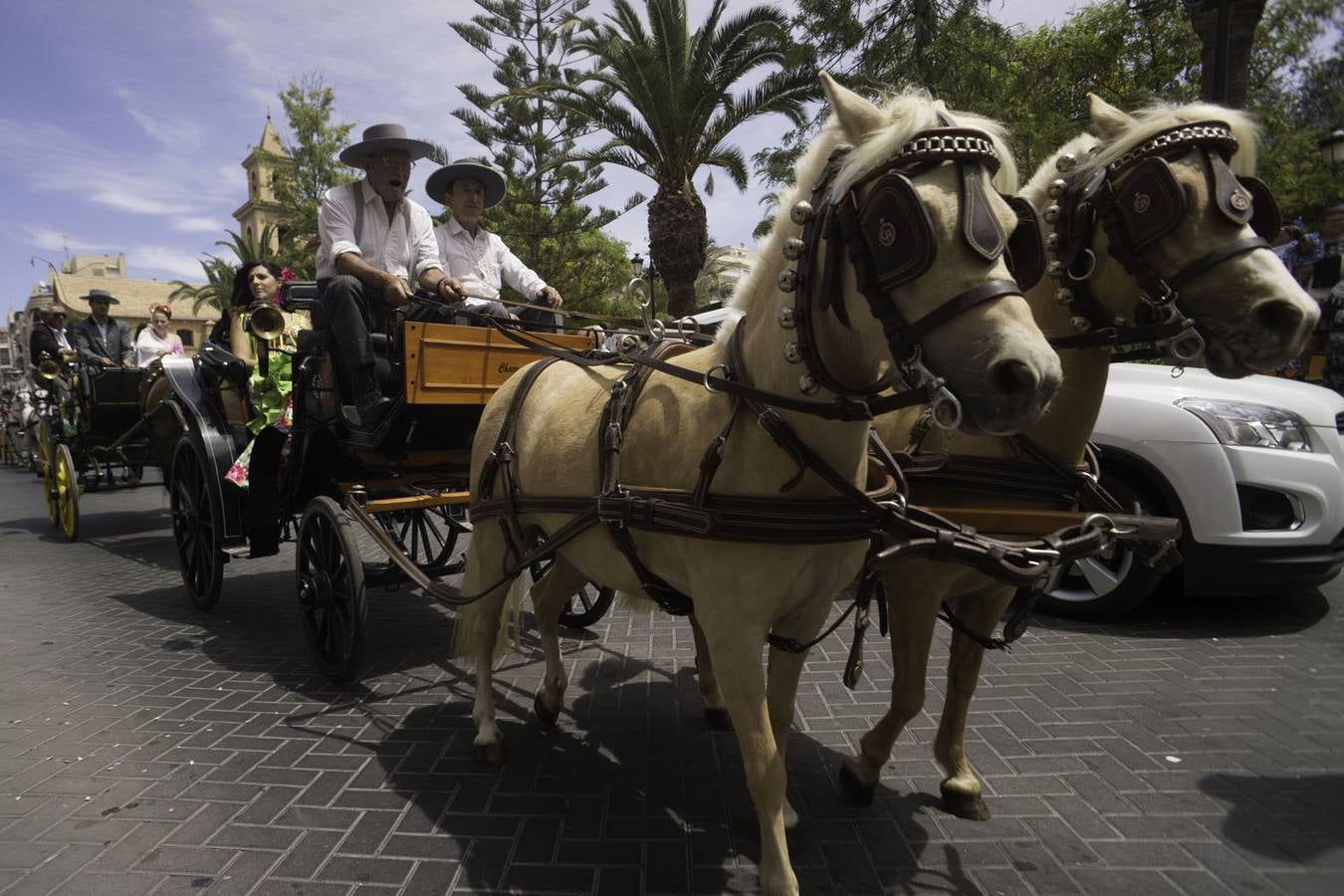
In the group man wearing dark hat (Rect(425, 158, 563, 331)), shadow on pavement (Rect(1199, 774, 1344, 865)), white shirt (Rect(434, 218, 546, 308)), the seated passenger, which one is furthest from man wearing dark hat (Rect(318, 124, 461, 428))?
the seated passenger

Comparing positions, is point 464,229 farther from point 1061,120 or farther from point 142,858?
point 1061,120

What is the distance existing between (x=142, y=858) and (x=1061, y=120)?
619 inches

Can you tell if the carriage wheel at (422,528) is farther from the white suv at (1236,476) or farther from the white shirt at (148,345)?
the white shirt at (148,345)

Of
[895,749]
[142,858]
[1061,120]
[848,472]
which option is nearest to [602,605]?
[895,749]

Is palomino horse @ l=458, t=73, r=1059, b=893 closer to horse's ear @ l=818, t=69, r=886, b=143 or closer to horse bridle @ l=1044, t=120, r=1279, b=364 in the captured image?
horse's ear @ l=818, t=69, r=886, b=143

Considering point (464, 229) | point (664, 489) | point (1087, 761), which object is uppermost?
point (464, 229)

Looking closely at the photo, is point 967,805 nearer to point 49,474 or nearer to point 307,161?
point 49,474

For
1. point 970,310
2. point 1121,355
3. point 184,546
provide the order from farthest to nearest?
point 184,546 < point 1121,355 < point 970,310

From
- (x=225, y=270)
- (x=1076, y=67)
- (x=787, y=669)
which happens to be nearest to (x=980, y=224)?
(x=787, y=669)

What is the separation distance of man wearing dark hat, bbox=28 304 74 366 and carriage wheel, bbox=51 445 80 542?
1579mm

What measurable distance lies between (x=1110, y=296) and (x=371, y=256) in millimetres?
3557

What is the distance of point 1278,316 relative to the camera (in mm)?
1928

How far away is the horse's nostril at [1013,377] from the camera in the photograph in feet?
4.44

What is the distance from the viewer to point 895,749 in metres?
3.07
